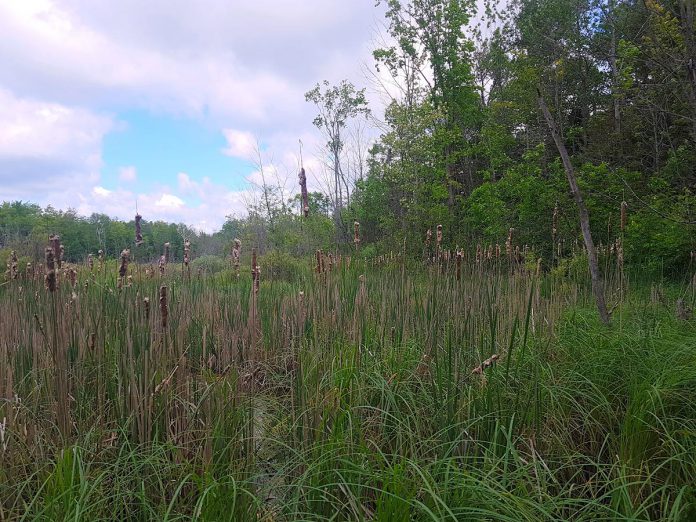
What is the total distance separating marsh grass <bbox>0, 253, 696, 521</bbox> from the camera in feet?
4.54

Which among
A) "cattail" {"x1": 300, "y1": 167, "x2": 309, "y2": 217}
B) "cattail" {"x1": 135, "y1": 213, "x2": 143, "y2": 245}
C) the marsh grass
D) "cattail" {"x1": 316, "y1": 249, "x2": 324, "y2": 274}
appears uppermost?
"cattail" {"x1": 300, "y1": 167, "x2": 309, "y2": 217}

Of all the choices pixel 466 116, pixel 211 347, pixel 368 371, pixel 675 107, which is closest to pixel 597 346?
pixel 368 371

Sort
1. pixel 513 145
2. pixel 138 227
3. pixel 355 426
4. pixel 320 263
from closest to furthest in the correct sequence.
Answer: pixel 355 426, pixel 138 227, pixel 320 263, pixel 513 145

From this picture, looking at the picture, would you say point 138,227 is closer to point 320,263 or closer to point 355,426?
point 320,263

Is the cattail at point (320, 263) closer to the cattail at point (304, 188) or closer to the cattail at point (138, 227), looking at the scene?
the cattail at point (304, 188)

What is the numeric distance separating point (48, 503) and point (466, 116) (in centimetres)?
1993

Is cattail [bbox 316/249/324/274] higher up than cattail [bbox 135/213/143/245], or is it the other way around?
cattail [bbox 135/213/143/245]

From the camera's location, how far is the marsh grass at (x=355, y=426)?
1384 millimetres

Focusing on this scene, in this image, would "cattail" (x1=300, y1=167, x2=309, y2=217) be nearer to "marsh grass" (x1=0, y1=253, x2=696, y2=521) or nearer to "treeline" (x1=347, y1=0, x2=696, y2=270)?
"marsh grass" (x1=0, y1=253, x2=696, y2=521)

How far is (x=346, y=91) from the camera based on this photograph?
69.7 feet

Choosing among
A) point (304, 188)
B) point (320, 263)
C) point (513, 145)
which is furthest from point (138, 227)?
point (513, 145)

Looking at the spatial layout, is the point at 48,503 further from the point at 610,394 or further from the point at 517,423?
the point at 610,394

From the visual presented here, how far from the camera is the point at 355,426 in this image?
5.82ft

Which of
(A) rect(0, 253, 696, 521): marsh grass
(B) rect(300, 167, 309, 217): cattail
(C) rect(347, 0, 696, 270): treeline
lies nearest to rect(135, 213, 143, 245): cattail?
(A) rect(0, 253, 696, 521): marsh grass
